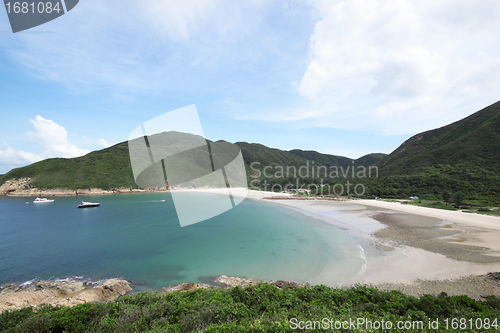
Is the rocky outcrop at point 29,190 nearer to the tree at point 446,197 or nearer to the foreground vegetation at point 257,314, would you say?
the foreground vegetation at point 257,314

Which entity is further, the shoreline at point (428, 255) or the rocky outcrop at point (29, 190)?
the rocky outcrop at point (29, 190)

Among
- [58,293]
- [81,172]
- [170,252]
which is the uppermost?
[81,172]

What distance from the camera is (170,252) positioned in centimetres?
1628

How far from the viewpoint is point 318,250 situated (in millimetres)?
16203

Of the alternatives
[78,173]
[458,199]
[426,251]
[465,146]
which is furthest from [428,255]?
[78,173]

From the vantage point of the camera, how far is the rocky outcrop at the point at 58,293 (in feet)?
27.8

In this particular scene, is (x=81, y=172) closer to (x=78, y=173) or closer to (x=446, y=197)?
(x=78, y=173)

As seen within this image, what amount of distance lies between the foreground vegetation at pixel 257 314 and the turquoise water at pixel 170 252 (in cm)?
606

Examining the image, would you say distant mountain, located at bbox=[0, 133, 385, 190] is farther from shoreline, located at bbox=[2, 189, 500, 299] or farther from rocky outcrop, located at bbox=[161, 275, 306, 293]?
shoreline, located at bbox=[2, 189, 500, 299]

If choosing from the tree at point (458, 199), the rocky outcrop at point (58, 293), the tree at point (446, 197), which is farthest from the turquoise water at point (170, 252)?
the tree at point (446, 197)

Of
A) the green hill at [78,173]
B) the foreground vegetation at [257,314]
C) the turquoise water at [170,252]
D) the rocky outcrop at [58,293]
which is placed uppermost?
the green hill at [78,173]

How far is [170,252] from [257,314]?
13744mm

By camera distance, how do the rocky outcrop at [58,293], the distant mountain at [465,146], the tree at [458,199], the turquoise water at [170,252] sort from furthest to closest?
the distant mountain at [465,146], the tree at [458,199], the turquoise water at [170,252], the rocky outcrop at [58,293]

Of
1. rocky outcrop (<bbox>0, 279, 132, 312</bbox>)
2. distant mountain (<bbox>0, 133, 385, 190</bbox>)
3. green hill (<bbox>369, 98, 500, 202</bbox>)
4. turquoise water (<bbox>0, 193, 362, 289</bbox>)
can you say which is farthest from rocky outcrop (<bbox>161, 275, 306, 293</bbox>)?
distant mountain (<bbox>0, 133, 385, 190</bbox>)
